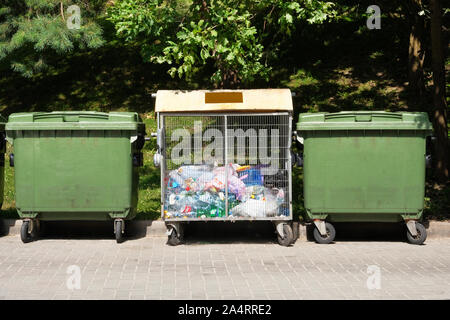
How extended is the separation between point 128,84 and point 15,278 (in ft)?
35.2

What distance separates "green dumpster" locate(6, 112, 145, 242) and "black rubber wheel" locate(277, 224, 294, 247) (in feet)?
6.41

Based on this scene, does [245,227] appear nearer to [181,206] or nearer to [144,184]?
[181,206]

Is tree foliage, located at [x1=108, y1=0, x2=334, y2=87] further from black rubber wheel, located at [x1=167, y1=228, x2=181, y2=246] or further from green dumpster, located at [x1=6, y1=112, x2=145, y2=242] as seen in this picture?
black rubber wheel, located at [x1=167, y1=228, x2=181, y2=246]

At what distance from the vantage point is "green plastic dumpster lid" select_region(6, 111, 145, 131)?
8305mm

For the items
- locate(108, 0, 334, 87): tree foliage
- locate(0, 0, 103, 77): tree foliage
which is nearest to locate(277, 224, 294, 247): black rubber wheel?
locate(108, 0, 334, 87): tree foliage

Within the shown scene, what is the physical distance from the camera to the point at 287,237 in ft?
27.2

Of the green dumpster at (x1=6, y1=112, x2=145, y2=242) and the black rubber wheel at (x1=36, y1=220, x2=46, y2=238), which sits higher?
the green dumpster at (x1=6, y1=112, x2=145, y2=242)

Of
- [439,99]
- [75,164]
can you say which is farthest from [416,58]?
[75,164]

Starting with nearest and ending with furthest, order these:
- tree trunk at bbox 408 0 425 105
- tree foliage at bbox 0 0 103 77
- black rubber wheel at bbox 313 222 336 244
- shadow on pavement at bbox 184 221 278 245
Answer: black rubber wheel at bbox 313 222 336 244, shadow on pavement at bbox 184 221 278 245, tree foliage at bbox 0 0 103 77, tree trunk at bbox 408 0 425 105

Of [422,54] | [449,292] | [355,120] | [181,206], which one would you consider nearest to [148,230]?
[181,206]

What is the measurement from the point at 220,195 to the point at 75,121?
6.67ft

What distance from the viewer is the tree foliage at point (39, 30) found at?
12.1 metres

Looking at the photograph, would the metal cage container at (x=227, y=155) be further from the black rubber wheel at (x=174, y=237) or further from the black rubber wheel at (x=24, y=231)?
the black rubber wheel at (x=24, y=231)

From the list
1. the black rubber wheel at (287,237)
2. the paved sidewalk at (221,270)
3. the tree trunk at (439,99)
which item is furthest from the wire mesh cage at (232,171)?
the tree trunk at (439,99)
